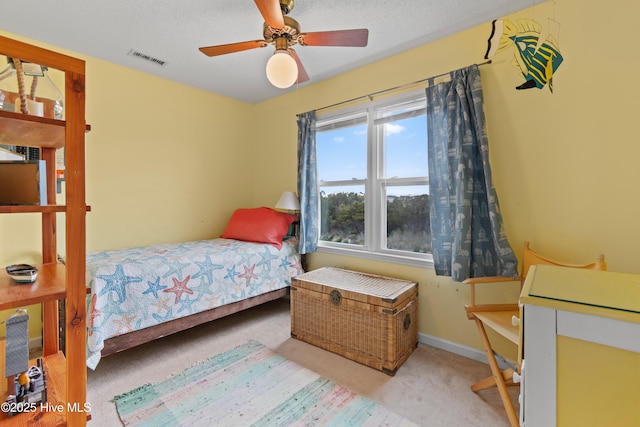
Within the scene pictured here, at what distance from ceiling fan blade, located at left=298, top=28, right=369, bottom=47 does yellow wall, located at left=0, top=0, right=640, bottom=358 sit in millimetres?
875

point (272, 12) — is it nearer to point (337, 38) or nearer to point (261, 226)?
point (337, 38)

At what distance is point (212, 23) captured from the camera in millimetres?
2035

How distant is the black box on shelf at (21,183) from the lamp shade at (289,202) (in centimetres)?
220

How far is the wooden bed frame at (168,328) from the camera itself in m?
1.82

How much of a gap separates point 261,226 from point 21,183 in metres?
2.10

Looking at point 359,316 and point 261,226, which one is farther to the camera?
point 261,226

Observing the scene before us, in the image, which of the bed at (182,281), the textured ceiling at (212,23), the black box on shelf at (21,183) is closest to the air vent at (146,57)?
the textured ceiling at (212,23)

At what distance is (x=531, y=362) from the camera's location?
2.07 feet

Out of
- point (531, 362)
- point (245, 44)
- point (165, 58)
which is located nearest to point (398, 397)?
point (531, 362)

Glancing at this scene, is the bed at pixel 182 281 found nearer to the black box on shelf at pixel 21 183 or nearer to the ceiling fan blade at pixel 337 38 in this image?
the black box on shelf at pixel 21 183

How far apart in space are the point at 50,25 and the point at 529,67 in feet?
10.1

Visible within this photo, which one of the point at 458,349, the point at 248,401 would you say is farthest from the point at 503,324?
the point at 248,401

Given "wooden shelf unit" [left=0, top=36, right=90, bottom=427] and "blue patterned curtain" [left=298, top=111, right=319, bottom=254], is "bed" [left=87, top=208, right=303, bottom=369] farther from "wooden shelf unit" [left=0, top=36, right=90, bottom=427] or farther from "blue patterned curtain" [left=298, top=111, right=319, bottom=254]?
"wooden shelf unit" [left=0, top=36, right=90, bottom=427]

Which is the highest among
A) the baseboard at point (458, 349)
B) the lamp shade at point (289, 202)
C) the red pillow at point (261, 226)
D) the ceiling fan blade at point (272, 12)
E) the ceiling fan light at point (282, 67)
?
the ceiling fan blade at point (272, 12)
